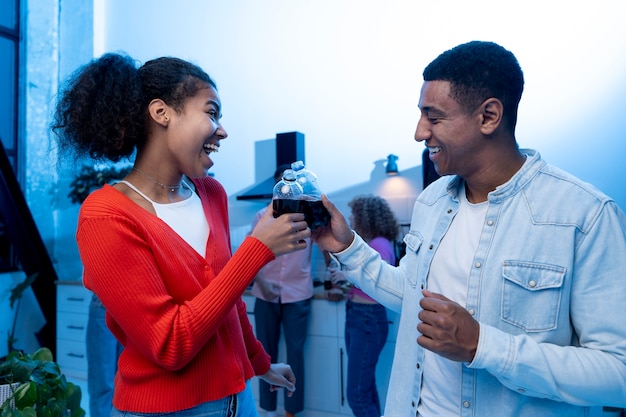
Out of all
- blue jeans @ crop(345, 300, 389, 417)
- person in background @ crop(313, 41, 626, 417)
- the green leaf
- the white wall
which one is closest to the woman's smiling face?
person in background @ crop(313, 41, 626, 417)

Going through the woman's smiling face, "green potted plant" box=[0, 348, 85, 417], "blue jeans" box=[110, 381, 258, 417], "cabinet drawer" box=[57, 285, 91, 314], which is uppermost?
the woman's smiling face

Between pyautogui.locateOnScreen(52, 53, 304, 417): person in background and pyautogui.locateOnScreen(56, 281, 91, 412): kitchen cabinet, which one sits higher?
pyautogui.locateOnScreen(52, 53, 304, 417): person in background

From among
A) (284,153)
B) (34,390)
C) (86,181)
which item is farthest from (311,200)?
(86,181)

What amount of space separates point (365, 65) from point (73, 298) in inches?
133

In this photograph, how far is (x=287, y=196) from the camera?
4.03 ft

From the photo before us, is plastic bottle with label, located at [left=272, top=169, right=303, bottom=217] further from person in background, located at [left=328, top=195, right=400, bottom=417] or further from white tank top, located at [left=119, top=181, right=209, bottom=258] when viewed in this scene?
person in background, located at [left=328, top=195, right=400, bottom=417]

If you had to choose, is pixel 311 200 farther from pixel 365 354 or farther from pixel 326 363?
pixel 326 363

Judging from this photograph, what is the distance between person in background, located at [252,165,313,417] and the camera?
3.31 meters

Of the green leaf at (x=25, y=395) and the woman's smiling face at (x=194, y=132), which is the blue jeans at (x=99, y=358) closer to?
the green leaf at (x=25, y=395)

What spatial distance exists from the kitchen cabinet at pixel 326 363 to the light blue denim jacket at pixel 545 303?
7.40ft

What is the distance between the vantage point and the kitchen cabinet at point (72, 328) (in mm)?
4414

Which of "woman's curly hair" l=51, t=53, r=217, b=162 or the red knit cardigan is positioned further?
"woman's curly hair" l=51, t=53, r=217, b=162

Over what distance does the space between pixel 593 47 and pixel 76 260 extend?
17.0 ft

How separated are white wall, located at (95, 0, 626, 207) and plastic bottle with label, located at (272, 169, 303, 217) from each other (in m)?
2.76
